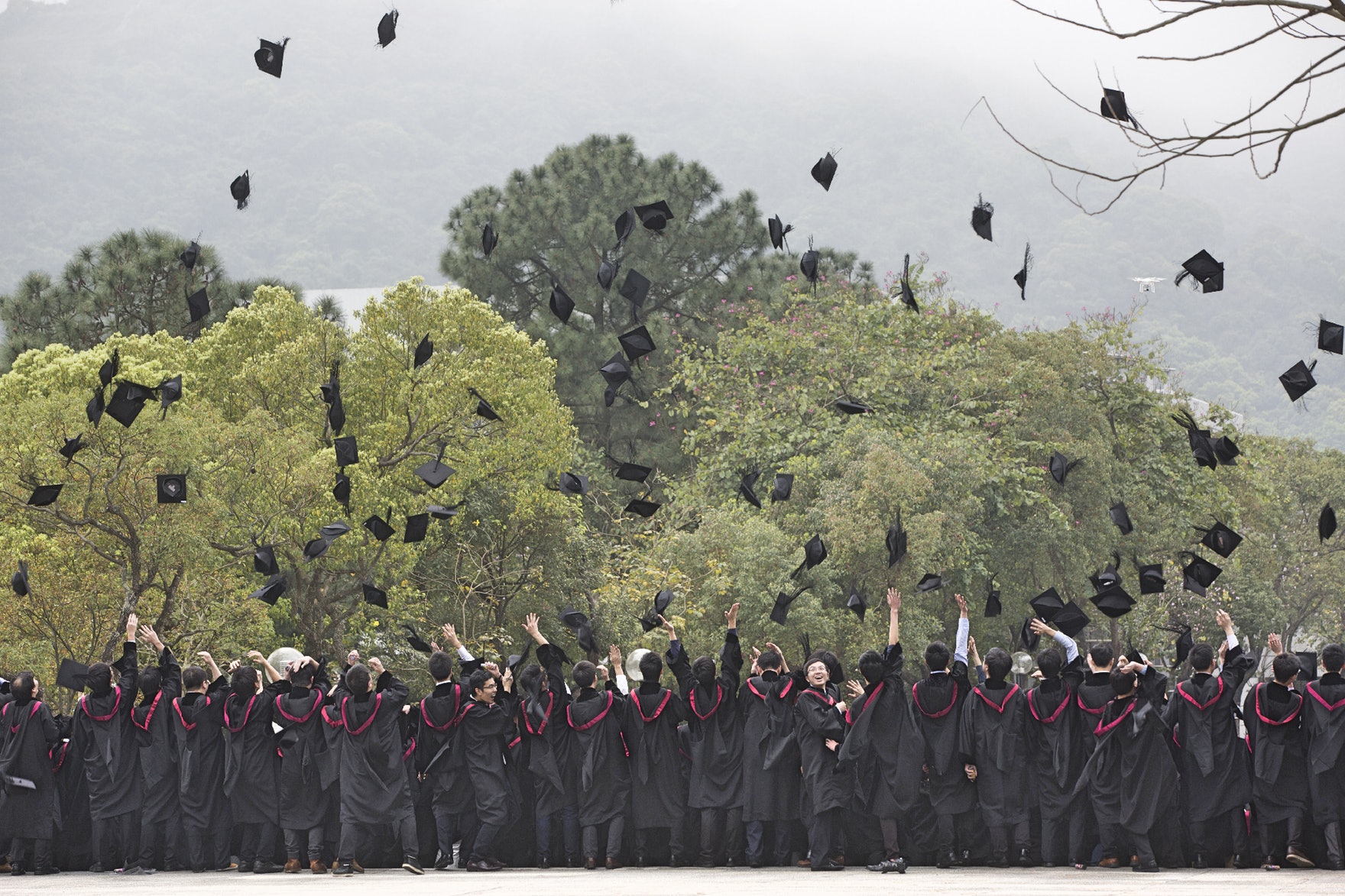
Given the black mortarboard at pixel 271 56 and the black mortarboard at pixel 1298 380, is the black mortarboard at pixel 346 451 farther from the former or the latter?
the black mortarboard at pixel 1298 380

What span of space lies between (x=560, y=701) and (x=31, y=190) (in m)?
137

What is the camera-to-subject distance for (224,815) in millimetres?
10680

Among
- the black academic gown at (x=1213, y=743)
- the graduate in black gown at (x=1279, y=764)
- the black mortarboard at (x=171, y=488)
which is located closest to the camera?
the graduate in black gown at (x=1279, y=764)

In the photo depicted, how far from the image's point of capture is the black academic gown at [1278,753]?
9.61 m

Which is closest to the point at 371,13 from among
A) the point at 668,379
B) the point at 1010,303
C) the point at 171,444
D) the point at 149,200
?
the point at 149,200

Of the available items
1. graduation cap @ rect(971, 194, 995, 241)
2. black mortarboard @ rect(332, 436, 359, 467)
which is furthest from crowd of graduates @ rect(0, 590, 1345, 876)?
black mortarboard @ rect(332, 436, 359, 467)

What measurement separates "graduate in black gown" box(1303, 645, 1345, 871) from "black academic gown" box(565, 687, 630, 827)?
4.47 metres

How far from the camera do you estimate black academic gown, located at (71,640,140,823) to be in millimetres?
10555

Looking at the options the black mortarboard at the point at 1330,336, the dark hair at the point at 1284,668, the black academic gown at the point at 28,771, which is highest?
the black mortarboard at the point at 1330,336

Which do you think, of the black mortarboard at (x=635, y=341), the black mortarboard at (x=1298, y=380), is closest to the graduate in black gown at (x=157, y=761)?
the black mortarboard at (x=635, y=341)

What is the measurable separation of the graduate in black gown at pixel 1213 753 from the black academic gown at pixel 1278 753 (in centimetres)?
12

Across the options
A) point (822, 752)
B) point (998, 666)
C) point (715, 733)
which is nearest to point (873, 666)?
point (822, 752)

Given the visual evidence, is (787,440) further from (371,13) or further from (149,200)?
(371,13)

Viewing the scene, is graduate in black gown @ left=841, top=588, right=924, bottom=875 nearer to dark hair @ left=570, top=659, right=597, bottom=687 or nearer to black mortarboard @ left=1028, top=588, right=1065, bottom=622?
black mortarboard @ left=1028, top=588, right=1065, bottom=622
